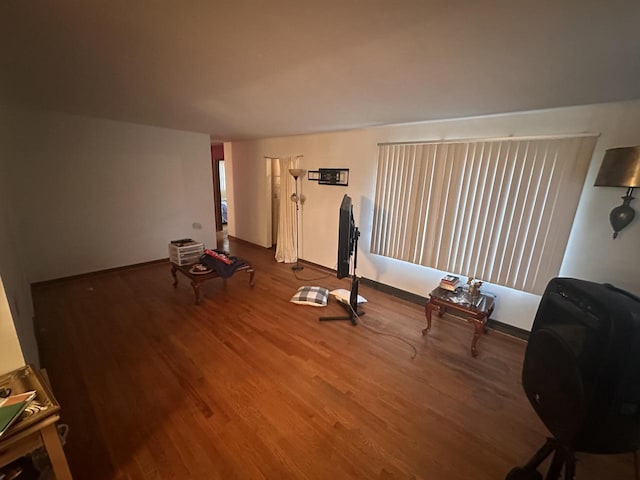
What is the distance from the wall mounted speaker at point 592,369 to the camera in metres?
0.80

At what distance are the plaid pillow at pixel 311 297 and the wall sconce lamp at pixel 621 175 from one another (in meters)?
2.72

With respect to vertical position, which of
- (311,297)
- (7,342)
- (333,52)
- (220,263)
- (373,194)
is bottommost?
(311,297)

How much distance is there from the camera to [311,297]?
10.5 feet

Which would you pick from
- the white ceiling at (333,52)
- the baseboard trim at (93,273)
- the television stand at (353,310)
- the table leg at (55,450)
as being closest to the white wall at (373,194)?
the white ceiling at (333,52)

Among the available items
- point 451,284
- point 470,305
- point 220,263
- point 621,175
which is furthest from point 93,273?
point 621,175

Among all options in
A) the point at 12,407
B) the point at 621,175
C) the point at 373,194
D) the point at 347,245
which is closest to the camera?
the point at 12,407

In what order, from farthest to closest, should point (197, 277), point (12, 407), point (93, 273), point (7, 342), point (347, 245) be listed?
point (93, 273) < point (197, 277) < point (347, 245) < point (7, 342) < point (12, 407)

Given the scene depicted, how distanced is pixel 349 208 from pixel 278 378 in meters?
1.71

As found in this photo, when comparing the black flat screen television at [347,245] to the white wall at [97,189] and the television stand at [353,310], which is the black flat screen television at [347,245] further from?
the white wall at [97,189]

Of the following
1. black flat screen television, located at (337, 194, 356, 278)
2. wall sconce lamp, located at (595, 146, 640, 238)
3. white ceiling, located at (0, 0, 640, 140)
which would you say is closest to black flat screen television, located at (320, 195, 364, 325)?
black flat screen television, located at (337, 194, 356, 278)

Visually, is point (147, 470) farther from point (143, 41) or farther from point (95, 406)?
point (143, 41)

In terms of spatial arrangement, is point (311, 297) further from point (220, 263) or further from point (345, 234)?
point (220, 263)

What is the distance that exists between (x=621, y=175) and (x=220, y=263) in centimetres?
380

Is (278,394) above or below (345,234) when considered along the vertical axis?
below
